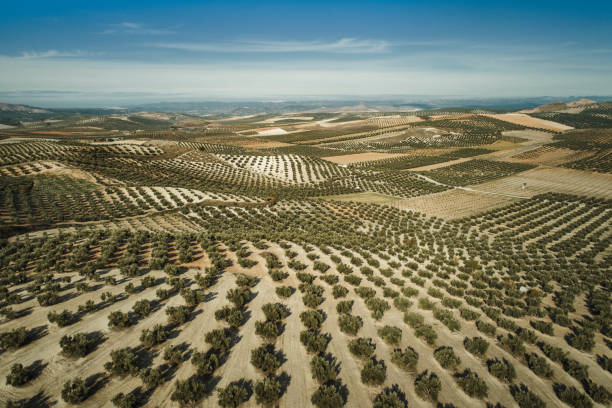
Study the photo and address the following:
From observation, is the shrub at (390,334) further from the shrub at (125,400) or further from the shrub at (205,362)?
the shrub at (125,400)

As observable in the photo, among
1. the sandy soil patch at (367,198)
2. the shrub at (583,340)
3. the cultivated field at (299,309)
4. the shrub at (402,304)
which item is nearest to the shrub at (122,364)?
the cultivated field at (299,309)

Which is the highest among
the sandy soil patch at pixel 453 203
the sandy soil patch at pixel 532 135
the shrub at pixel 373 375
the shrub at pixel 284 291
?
the sandy soil patch at pixel 532 135

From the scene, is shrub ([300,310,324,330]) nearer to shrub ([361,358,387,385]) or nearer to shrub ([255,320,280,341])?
shrub ([255,320,280,341])

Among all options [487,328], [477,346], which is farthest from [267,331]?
[487,328]

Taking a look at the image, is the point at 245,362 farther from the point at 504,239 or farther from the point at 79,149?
the point at 79,149

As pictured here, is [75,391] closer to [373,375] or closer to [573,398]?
[373,375]

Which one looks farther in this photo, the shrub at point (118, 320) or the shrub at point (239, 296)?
the shrub at point (239, 296)
